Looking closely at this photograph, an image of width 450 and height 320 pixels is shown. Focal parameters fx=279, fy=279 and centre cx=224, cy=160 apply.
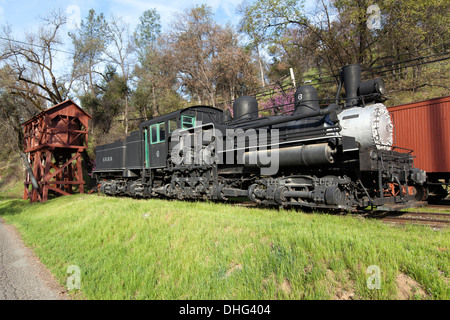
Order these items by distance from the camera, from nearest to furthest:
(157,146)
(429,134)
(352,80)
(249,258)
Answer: (249,258) < (352,80) < (429,134) < (157,146)

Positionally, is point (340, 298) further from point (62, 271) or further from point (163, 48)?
point (163, 48)

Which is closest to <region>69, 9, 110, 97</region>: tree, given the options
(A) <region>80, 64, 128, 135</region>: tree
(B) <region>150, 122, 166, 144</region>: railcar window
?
(A) <region>80, 64, 128, 135</region>: tree

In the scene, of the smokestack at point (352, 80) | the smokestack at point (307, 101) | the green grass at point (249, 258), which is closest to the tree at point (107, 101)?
the smokestack at point (307, 101)

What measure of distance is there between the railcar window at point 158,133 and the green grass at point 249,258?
5.82m

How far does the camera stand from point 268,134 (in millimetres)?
8688

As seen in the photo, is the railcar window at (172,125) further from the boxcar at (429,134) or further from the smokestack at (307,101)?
the boxcar at (429,134)

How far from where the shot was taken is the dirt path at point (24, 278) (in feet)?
14.9

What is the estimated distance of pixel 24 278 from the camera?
532 centimetres

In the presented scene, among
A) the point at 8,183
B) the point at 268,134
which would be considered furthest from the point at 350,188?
the point at 8,183

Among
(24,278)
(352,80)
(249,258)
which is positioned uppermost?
(352,80)

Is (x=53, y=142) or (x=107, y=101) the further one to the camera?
(x=107, y=101)

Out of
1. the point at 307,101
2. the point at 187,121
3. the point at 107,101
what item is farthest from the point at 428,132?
the point at 107,101

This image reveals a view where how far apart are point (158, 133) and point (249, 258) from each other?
931 cm

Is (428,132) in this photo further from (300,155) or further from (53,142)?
(53,142)
